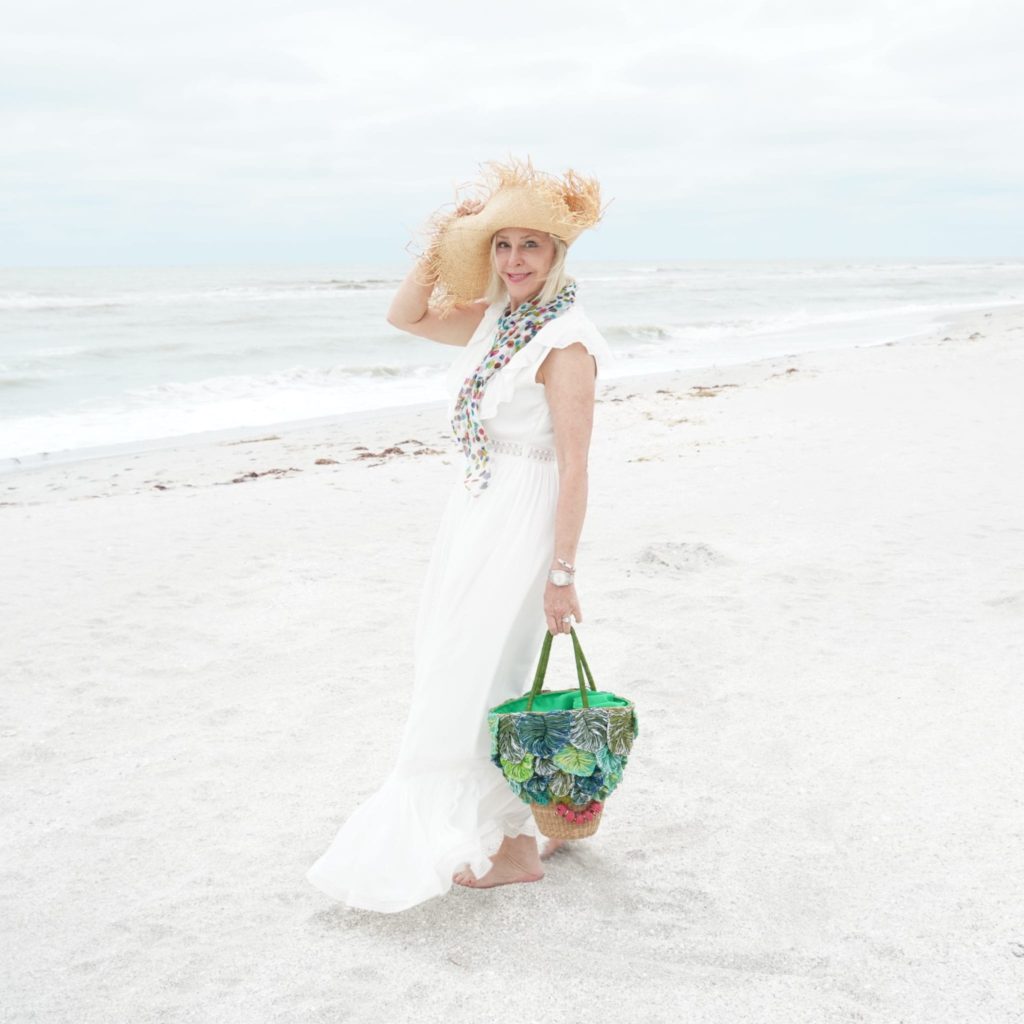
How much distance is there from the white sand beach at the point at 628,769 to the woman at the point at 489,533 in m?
0.20

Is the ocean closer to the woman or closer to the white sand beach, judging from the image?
the white sand beach

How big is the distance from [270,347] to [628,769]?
60.1ft

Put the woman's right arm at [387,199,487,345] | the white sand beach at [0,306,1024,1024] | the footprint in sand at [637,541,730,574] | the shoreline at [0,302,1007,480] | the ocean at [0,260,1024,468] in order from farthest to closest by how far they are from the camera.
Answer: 1. the ocean at [0,260,1024,468]
2. the shoreline at [0,302,1007,480]
3. the footprint in sand at [637,541,730,574]
4. the woman's right arm at [387,199,487,345]
5. the white sand beach at [0,306,1024,1024]

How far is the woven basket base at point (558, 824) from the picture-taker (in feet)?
9.27

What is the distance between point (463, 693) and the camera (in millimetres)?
2875

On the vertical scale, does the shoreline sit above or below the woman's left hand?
below

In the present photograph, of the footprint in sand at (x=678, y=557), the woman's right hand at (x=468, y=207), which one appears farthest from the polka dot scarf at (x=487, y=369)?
the footprint in sand at (x=678, y=557)

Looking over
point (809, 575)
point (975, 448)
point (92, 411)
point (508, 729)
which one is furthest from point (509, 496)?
point (92, 411)

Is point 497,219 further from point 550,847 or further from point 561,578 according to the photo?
point 550,847

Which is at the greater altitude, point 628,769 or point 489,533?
point 489,533

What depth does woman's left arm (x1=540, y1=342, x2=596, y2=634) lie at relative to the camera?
2715 millimetres

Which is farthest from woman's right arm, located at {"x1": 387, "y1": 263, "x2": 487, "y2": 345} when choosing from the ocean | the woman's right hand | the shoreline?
the ocean

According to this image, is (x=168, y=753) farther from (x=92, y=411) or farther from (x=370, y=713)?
(x=92, y=411)

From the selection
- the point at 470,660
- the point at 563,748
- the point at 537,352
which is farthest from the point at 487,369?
the point at 563,748
